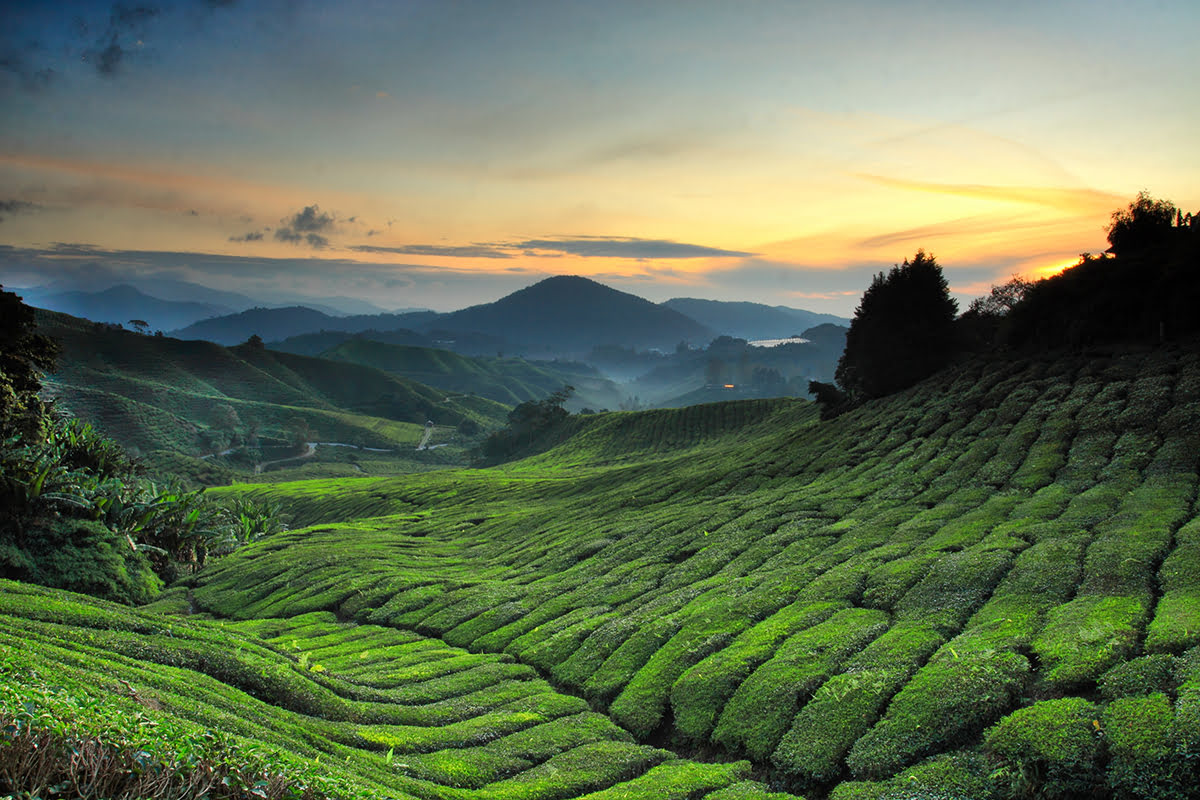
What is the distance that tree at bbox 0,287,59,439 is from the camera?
145ft

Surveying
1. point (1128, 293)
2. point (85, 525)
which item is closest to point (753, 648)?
point (85, 525)

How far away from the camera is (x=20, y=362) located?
47.0 metres

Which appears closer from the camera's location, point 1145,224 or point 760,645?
point 760,645

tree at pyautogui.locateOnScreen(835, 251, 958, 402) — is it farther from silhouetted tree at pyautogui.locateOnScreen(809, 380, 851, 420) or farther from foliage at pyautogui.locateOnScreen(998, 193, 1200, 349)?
foliage at pyautogui.locateOnScreen(998, 193, 1200, 349)

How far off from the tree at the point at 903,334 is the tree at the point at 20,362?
3133 inches

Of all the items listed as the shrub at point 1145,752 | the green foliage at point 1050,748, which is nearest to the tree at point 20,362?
the green foliage at point 1050,748

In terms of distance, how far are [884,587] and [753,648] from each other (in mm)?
6805

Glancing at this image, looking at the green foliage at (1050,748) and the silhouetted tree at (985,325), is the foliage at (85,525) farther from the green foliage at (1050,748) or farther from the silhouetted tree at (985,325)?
the silhouetted tree at (985,325)

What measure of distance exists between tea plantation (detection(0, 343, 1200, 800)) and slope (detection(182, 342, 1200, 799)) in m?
0.13

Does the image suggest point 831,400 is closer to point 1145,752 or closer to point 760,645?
point 760,645

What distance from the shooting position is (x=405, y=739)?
20.0 meters

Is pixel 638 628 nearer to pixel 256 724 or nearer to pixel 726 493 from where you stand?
pixel 256 724

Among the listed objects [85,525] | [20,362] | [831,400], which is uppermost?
[20,362]

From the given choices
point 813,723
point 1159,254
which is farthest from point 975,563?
point 1159,254
